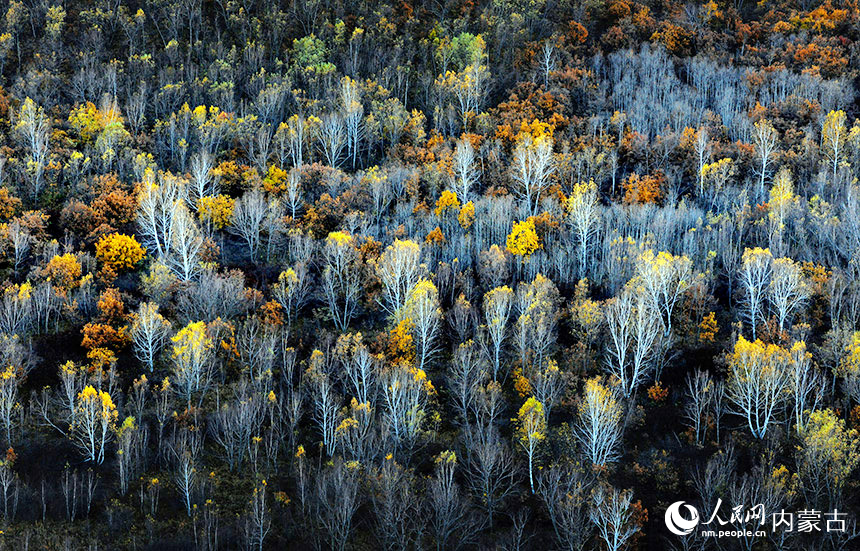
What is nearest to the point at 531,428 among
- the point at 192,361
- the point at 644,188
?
the point at 192,361

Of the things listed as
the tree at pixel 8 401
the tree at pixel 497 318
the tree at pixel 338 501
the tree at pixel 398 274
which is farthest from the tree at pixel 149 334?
the tree at pixel 497 318

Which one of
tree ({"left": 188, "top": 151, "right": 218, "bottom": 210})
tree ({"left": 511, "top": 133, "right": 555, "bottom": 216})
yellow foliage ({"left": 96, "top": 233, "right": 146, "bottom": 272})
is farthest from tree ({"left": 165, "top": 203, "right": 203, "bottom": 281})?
tree ({"left": 511, "top": 133, "right": 555, "bottom": 216})

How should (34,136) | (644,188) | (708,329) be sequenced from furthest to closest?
1. (644,188)
2. (34,136)
3. (708,329)

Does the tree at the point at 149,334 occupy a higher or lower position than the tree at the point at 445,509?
higher

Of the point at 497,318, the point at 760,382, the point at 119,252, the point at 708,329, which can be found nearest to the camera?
the point at 760,382

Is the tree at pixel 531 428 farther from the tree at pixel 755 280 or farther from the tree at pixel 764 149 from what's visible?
the tree at pixel 764 149

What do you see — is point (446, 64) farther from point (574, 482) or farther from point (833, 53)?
point (574, 482)

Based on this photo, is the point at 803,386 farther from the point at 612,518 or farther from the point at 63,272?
the point at 63,272

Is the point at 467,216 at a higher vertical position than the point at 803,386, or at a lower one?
higher
